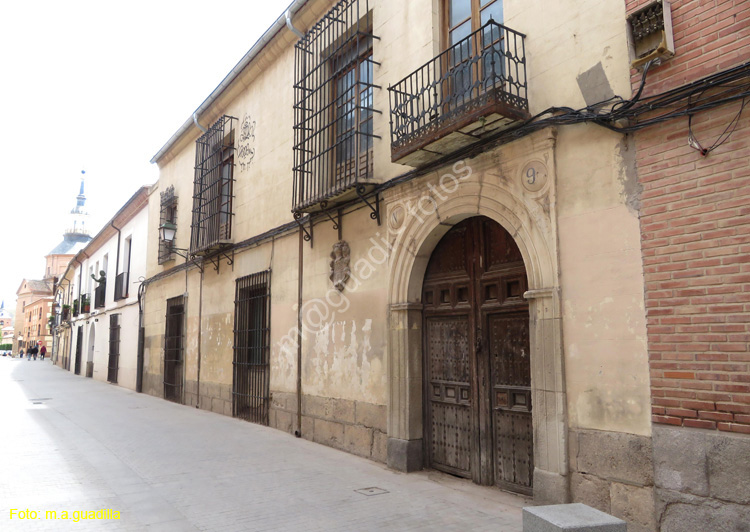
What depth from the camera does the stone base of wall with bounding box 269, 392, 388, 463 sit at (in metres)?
6.24

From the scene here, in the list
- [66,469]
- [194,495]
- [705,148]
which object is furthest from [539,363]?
[66,469]

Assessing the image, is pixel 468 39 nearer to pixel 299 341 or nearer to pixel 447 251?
pixel 447 251

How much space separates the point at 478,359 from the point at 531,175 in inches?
73.8

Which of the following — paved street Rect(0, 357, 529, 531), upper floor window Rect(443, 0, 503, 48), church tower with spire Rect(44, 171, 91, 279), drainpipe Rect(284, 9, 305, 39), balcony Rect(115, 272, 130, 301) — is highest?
church tower with spire Rect(44, 171, 91, 279)

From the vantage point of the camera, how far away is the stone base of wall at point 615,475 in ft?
11.8

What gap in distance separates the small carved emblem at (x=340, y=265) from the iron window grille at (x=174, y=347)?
7077 millimetres

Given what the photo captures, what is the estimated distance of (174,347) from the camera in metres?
13.5

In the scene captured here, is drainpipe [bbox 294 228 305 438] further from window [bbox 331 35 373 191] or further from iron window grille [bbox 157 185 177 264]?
iron window grille [bbox 157 185 177 264]

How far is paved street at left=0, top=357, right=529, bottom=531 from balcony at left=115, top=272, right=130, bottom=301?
1069 cm

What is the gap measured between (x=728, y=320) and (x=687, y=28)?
1.97m

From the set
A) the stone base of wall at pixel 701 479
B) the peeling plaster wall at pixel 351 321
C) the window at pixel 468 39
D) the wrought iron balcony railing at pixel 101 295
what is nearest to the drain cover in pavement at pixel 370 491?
the peeling plaster wall at pixel 351 321

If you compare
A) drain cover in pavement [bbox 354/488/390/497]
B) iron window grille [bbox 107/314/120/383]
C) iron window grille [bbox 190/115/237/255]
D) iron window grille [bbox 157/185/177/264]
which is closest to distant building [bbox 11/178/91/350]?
iron window grille [bbox 107/314/120/383]

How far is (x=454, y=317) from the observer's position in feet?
18.7

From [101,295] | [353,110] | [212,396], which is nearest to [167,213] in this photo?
[212,396]
